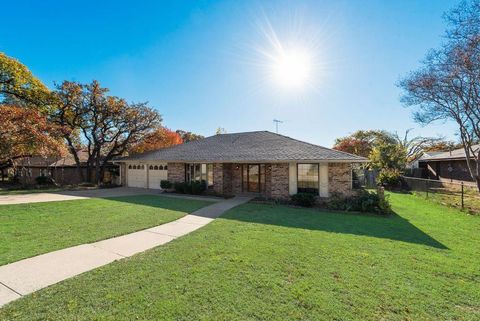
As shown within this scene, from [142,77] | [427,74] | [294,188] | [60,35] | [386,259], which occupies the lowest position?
[386,259]

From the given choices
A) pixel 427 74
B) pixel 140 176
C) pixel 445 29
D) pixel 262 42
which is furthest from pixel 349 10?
pixel 140 176

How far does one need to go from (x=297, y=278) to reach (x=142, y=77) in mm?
15303

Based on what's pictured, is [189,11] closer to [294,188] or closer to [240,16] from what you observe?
[240,16]

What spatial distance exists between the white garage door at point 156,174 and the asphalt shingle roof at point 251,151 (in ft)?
2.92

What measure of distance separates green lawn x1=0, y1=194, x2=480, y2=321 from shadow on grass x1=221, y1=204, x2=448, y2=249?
0.21 meters

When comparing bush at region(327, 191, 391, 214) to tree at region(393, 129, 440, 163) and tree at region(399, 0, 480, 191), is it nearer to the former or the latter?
tree at region(399, 0, 480, 191)

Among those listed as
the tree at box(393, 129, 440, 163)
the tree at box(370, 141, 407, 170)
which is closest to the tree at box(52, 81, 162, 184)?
the tree at box(370, 141, 407, 170)

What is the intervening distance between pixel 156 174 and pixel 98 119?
8.97 m

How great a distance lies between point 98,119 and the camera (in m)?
21.6

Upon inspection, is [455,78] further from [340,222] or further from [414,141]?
[414,141]

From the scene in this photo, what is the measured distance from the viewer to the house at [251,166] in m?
12.1

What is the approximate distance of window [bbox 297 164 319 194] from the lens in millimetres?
12391

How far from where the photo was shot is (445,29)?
422 inches

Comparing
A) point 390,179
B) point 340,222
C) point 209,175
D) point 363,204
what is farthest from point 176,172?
point 390,179
